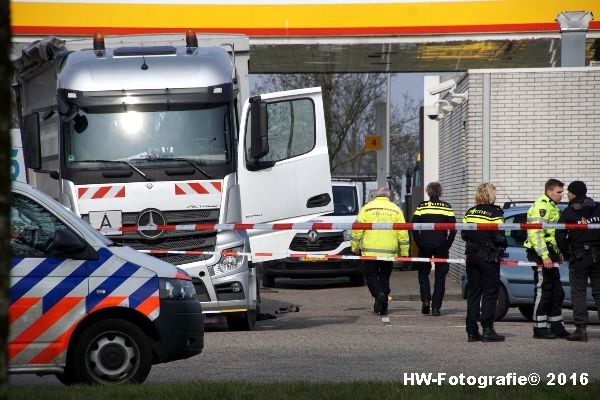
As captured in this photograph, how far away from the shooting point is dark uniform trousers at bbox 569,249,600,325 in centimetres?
1245

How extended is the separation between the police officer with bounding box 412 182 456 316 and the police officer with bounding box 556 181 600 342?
3469 mm

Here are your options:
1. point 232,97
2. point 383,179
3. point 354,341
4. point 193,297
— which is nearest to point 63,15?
point 383,179

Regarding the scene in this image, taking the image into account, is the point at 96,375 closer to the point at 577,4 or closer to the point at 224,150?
the point at 224,150

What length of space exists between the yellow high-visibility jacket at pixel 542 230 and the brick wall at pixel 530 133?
28.0 feet

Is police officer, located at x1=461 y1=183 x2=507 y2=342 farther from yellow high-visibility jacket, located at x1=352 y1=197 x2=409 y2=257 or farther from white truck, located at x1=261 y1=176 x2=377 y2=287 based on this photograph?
white truck, located at x1=261 y1=176 x2=377 y2=287


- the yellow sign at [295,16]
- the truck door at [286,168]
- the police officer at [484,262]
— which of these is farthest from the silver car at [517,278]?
the yellow sign at [295,16]

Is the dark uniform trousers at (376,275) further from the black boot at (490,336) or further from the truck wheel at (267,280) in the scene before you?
the truck wheel at (267,280)

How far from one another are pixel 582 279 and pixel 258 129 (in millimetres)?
3910

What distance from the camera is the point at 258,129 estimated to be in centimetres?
1272

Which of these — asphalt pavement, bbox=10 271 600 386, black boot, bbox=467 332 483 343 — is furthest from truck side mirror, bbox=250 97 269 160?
black boot, bbox=467 332 483 343

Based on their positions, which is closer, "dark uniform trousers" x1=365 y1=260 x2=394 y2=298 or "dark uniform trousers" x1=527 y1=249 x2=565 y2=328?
"dark uniform trousers" x1=527 y1=249 x2=565 y2=328

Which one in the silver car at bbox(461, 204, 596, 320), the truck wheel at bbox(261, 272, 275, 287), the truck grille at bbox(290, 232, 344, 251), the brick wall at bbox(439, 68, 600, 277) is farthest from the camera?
the truck wheel at bbox(261, 272, 275, 287)

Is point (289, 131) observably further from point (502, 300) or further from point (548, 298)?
point (502, 300)

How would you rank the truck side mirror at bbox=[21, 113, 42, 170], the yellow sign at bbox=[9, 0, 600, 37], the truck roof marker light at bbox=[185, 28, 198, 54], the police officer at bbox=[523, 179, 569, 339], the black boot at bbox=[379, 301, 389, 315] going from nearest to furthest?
the truck side mirror at bbox=[21, 113, 42, 170] → the police officer at bbox=[523, 179, 569, 339] → the truck roof marker light at bbox=[185, 28, 198, 54] → the black boot at bbox=[379, 301, 389, 315] → the yellow sign at bbox=[9, 0, 600, 37]
